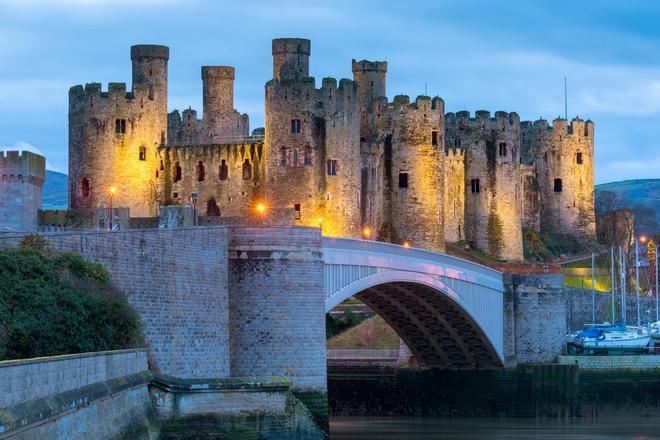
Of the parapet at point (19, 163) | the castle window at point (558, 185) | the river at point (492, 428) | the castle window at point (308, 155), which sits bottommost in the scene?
the river at point (492, 428)

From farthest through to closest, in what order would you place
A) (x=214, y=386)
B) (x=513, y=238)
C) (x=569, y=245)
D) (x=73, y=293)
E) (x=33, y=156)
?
(x=569, y=245) → (x=513, y=238) → (x=33, y=156) → (x=214, y=386) → (x=73, y=293)

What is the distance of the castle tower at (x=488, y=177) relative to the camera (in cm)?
8069

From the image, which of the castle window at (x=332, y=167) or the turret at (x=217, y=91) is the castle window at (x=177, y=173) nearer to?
the turret at (x=217, y=91)

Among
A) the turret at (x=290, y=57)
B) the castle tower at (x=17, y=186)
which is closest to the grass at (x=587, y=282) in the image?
the turret at (x=290, y=57)

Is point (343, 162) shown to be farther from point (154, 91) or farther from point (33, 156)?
point (33, 156)

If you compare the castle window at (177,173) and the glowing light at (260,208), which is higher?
the castle window at (177,173)

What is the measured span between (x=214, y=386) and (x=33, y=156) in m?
10.5

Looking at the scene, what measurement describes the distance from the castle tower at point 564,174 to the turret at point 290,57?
70.1 feet

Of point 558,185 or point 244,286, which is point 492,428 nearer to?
point 244,286

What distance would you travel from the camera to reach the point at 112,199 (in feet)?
221

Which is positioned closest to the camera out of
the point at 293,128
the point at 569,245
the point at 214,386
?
the point at 214,386

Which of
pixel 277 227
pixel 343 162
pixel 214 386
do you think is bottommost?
pixel 214 386

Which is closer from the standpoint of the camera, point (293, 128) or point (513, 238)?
point (293, 128)

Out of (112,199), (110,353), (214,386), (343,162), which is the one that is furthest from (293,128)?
(110,353)
